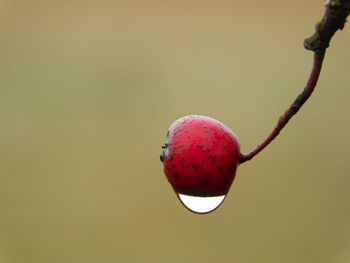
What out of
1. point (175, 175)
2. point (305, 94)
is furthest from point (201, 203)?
point (305, 94)

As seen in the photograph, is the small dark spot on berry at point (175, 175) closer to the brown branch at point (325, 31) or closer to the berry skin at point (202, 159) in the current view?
the berry skin at point (202, 159)

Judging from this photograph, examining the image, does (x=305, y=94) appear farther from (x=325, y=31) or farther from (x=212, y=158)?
(x=212, y=158)

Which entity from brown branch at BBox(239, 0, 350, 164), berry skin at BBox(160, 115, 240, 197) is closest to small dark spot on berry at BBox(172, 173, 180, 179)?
berry skin at BBox(160, 115, 240, 197)

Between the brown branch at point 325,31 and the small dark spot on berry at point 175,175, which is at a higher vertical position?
the small dark spot on berry at point 175,175

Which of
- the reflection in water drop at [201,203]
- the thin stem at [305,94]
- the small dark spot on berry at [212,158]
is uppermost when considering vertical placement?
the small dark spot on berry at [212,158]

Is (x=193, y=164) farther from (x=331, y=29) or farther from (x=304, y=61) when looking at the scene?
(x=304, y=61)

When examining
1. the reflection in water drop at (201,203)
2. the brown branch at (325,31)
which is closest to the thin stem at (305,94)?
the brown branch at (325,31)

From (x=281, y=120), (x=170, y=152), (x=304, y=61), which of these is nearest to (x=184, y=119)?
(x=170, y=152)
